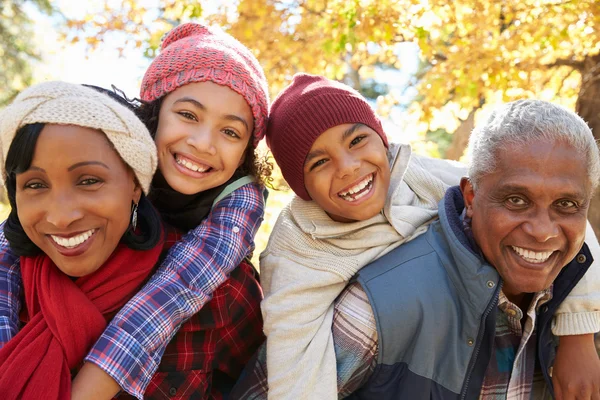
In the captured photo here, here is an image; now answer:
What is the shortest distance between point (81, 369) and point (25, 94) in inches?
41.5

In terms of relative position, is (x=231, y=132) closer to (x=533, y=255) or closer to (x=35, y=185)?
(x=35, y=185)

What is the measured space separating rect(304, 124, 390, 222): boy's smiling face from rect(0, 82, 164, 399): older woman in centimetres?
81

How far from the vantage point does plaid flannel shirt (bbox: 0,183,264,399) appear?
7.17 feet

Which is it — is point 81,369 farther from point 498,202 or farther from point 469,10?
point 469,10

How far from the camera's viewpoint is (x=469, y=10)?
14.4ft

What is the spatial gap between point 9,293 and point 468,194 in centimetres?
194

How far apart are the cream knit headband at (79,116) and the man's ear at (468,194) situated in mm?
1358

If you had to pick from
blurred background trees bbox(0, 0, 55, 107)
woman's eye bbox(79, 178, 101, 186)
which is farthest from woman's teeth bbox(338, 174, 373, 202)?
blurred background trees bbox(0, 0, 55, 107)

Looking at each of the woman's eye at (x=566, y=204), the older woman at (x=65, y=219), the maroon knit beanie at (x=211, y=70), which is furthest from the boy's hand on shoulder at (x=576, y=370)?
the older woman at (x=65, y=219)

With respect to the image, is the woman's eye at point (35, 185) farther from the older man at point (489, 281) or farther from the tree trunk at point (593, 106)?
the tree trunk at point (593, 106)

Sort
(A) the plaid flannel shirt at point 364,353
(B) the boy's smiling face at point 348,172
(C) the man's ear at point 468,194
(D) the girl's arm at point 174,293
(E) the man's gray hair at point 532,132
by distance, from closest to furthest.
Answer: (D) the girl's arm at point 174,293 → (E) the man's gray hair at point 532,132 → (A) the plaid flannel shirt at point 364,353 → (C) the man's ear at point 468,194 → (B) the boy's smiling face at point 348,172

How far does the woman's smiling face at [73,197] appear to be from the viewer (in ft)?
7.09

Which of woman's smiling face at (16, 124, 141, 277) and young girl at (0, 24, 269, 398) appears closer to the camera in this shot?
woman's smiling face at (16, 124, 141, 277)

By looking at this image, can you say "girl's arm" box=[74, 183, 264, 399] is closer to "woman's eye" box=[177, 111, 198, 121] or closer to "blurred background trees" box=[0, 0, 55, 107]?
"woman's eye" box=[177, 111, 198, 121]
